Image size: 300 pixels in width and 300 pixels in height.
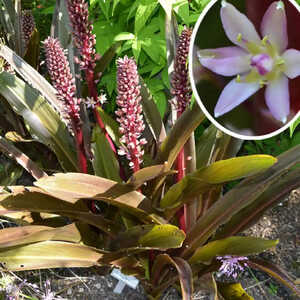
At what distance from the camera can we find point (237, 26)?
0.92 metres

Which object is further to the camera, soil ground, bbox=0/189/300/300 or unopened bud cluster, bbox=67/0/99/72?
soil ground, bbox=0/189/300/300

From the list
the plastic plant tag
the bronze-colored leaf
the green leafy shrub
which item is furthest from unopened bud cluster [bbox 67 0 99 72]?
the plastic plant tag

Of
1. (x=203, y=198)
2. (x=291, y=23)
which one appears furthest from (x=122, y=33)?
(x=291, y=23)

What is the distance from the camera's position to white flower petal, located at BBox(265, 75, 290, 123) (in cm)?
94

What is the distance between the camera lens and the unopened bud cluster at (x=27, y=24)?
2199 millimetres

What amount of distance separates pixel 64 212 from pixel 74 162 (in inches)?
10.5

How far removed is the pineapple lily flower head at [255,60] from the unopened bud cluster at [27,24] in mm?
1501

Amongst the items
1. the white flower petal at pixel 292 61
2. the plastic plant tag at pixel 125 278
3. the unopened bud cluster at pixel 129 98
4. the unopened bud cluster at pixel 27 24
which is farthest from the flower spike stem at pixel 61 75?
the unopened bud cluster at pixel 27 24

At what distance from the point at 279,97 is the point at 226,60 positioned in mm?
139

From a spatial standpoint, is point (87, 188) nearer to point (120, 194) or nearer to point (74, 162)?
point (120, 194)

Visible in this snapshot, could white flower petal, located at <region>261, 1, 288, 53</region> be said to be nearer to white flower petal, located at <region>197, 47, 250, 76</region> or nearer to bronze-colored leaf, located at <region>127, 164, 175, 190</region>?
white flower petal, located at <region>197, 47, 250, 76</region>

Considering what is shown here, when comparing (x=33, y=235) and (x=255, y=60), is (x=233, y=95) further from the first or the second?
(x=33, y=235)

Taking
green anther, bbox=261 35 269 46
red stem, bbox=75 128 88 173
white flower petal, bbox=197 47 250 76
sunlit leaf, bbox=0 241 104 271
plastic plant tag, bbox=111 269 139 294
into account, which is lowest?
plastic plant tag, bbox=111 269 139 294

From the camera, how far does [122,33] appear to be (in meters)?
1.98
